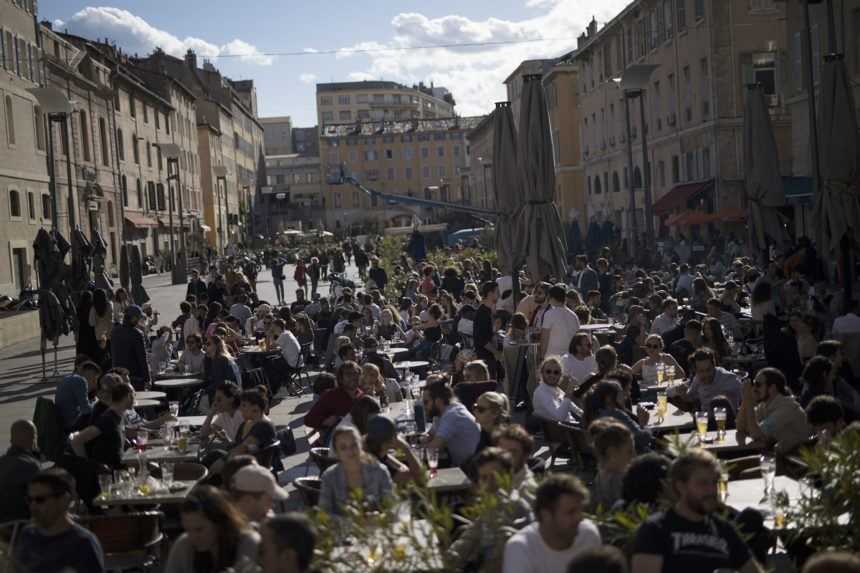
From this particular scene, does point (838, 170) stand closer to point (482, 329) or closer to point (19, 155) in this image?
point (482, 329)

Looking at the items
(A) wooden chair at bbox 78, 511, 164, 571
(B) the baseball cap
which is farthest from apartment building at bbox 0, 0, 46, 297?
(B) the baseball cap

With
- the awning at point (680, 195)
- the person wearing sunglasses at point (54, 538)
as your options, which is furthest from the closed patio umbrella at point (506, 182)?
the awning at point (680, 195)

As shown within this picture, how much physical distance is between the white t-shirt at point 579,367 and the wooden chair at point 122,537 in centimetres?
555

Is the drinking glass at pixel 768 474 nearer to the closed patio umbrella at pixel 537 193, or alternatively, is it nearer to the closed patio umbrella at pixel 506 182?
the closed patio umbrella at pixel 537 193

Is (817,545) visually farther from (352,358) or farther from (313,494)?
(352,358)

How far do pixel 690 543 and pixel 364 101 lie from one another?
156 meters

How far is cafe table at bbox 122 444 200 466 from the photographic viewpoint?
10227mm

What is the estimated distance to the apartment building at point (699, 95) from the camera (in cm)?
3931

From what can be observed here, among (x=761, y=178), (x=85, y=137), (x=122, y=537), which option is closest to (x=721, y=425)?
(x=122, y=537)

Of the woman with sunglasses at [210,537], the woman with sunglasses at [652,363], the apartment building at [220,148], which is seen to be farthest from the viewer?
the apartment building at [220,148]

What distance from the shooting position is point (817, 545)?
5.97 m

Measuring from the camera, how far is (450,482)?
8492mm

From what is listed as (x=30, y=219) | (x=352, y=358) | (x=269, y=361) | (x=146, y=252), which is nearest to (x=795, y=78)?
(x=269, y=361)

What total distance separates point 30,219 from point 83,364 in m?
34.9
